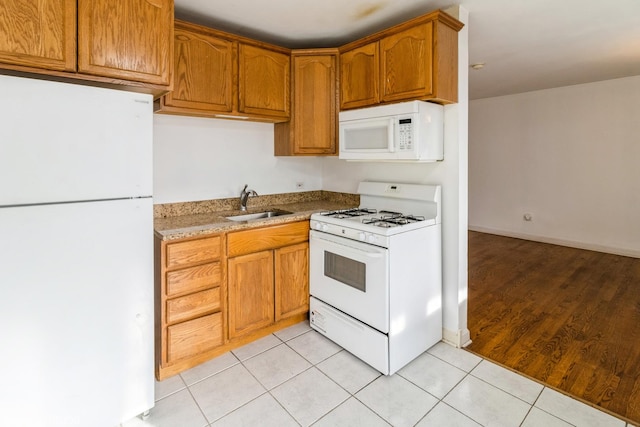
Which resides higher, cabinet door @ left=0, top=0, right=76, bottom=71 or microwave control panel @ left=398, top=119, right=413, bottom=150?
cabinet door @ left=0, top=0, right=76, bottom=71

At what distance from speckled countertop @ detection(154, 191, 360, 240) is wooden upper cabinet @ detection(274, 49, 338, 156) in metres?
0.52

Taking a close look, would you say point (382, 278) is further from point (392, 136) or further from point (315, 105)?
point (315, 105)

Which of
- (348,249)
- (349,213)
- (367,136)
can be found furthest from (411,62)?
(348,249)

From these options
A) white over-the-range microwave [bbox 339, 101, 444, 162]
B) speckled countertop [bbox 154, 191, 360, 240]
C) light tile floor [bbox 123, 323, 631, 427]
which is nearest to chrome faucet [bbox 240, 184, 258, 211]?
speckled countertop [bbox 154, 191, 360, 240]

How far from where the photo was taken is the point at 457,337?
245cm

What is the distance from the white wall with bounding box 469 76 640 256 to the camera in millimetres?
4527

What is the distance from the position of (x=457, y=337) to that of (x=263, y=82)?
240 cm

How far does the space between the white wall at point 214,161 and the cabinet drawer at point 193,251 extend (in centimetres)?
66

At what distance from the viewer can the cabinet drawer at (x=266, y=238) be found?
233 cm

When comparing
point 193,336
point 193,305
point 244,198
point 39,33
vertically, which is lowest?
point 193,336

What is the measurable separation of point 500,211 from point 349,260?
4551 millimetres

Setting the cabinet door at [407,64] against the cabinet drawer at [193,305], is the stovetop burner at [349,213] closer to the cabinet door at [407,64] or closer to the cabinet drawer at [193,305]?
the cabinet door at [407,64]

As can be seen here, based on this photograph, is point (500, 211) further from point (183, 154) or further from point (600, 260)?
point (183, 154)

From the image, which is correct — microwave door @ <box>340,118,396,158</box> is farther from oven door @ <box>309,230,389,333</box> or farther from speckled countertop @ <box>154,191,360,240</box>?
oven door @ <box>309,230,389,333</box>
